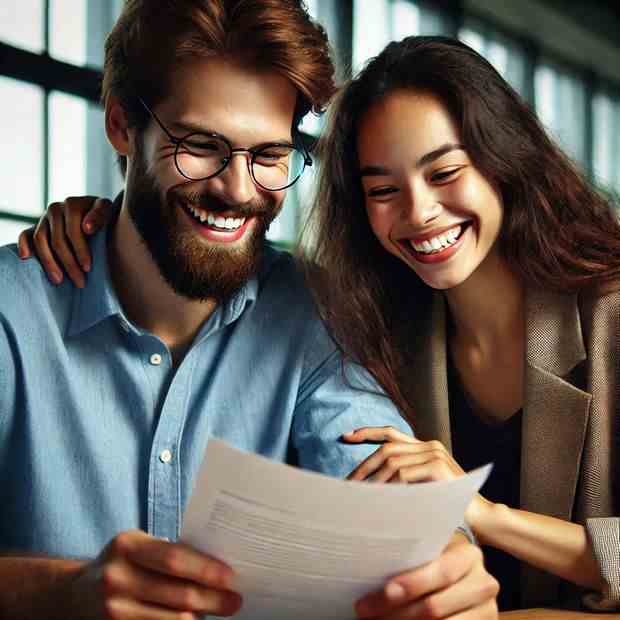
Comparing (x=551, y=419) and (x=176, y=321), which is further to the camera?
(x=551, y=419)

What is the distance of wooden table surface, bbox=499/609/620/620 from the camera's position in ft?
4.12

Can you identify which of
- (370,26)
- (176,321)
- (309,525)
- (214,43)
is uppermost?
(370,26)

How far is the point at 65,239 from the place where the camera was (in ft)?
5.09

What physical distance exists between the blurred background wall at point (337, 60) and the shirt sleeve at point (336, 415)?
357 millimetres

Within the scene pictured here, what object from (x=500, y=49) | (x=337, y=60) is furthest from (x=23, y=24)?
(x=500, y=49)

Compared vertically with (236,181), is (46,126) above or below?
above

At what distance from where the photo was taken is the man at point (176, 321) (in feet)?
4.58

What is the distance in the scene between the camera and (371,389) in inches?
62.3

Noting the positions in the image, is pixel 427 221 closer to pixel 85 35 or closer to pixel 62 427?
pixel 62 427

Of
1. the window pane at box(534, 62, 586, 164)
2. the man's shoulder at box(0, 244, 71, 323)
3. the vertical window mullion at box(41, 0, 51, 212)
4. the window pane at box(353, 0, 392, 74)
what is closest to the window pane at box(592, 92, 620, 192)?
the window pane at box(534, 62, 586, 164)

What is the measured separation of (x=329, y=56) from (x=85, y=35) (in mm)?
2289

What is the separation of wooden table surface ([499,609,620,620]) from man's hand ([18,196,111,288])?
0.87m

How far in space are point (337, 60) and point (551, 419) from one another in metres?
1.36

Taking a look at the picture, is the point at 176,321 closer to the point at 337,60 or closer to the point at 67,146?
the point at 337,60
